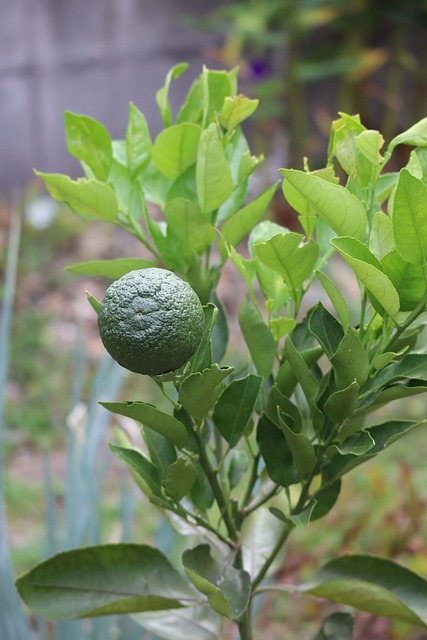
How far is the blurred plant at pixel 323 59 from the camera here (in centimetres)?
325

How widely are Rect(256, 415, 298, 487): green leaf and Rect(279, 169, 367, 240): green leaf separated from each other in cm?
15

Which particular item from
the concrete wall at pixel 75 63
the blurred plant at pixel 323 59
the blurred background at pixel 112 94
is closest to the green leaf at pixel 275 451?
the blurred background at pixel 112 94

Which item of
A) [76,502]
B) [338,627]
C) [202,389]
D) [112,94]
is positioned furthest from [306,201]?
[112,94]

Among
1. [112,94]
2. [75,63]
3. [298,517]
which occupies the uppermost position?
[75,63]

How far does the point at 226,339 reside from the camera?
2.15 ft

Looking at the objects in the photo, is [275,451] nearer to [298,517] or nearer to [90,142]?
[298,517]

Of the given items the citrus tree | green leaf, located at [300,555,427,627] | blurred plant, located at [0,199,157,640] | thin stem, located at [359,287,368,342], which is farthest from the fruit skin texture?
blurred plant, located at [0,199,157,640]

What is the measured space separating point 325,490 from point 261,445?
6cm

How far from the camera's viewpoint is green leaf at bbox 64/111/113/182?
598mm

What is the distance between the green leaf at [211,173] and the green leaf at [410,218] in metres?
0.13

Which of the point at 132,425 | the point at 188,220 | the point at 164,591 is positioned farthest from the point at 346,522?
the point at 188,220

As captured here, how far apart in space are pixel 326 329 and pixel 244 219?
0.10 metres

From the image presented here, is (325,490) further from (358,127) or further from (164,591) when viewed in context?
(358,127)

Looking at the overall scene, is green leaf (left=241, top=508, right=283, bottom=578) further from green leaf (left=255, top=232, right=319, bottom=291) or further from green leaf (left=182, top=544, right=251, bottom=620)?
green leaf (left=255, top=232, right=319, bottom=291)
